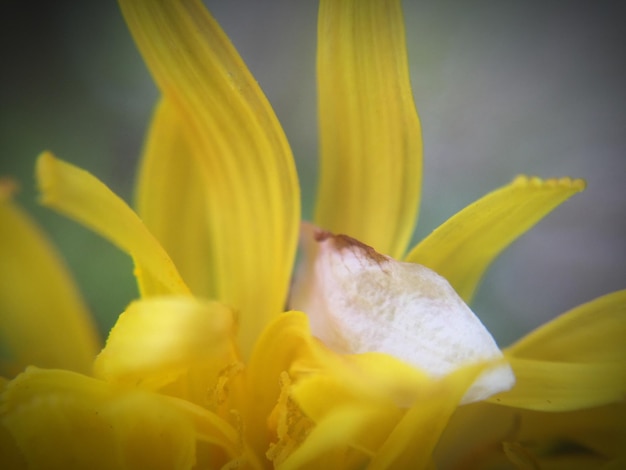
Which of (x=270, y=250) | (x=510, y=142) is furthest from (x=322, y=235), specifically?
(x=510, y=142)

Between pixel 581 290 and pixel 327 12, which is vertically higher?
pixel 327 12

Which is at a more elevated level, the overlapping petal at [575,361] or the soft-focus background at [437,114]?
the soft-focus background at [437,114]

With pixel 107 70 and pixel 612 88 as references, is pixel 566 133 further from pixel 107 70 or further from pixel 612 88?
pixel 107 70

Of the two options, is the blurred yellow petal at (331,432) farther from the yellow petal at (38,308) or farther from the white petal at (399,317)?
the yellow petal at (38,308)

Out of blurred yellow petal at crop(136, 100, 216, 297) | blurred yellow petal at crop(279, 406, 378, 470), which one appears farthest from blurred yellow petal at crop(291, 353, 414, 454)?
blurred yellow petal at crop(136, 100, 216, 297)

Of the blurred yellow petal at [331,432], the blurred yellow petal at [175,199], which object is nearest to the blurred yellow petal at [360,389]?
the blurred yellow petal at [331,432]

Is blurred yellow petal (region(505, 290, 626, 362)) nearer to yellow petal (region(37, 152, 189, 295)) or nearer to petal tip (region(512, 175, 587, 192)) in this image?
petal tip (region(512, 175, 587, 192))

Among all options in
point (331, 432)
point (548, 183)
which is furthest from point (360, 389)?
point (548, 183)
